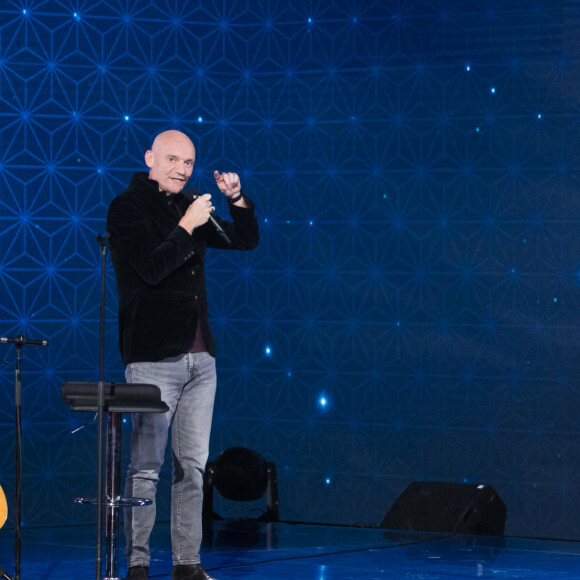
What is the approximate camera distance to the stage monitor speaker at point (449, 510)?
4797 millimetres

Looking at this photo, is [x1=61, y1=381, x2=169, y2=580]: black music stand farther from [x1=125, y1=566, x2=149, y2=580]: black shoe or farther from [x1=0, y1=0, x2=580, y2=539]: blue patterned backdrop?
[x1=0, y1=0, x2=580, y2=539]: blue patterned backdrop

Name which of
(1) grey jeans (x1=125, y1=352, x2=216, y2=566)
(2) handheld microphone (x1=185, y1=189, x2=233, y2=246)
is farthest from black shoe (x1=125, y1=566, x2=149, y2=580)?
(2) handheld microphone (x1=185, y1=189, x2=233, y2=246)

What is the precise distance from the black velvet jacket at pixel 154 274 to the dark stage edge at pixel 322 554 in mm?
916

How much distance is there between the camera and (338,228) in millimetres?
5453

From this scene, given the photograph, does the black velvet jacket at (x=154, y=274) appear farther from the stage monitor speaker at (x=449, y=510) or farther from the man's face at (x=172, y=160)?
the stage monitor speaker at (x=449, y=510)

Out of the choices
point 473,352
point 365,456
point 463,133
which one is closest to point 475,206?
point 463,133

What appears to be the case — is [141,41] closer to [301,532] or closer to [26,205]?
[26,205]

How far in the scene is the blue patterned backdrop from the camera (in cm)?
519

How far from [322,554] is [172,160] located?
1.80 metres

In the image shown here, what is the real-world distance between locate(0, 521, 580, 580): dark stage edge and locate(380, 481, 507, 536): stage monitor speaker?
0.13 metres

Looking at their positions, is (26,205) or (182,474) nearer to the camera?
(182,474)

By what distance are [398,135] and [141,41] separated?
1.38 meters

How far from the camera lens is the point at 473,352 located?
5.28 meters

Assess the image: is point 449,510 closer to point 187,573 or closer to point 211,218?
point 187,573
